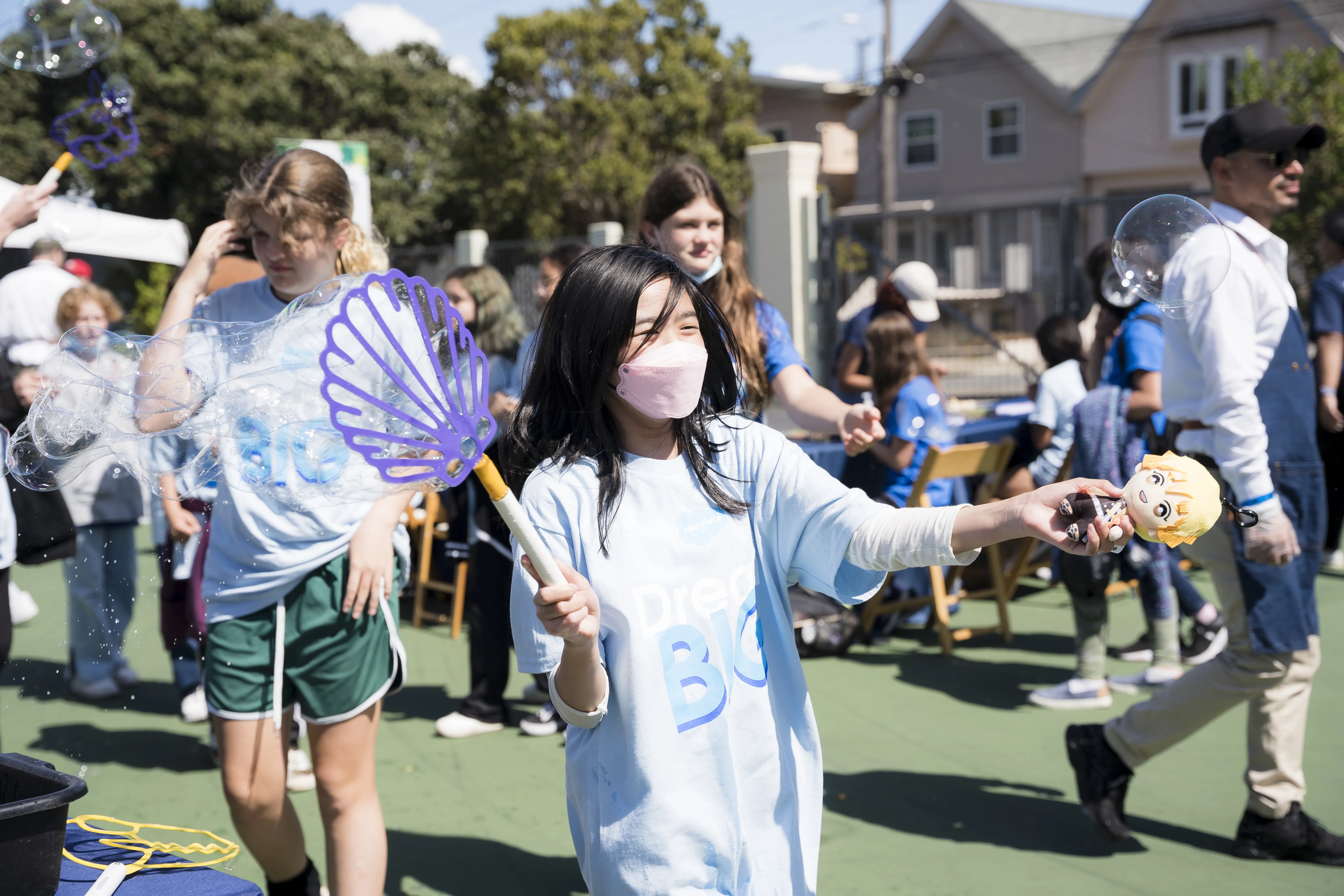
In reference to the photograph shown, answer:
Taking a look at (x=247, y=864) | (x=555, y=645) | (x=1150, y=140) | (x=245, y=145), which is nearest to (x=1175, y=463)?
(x=555, y=645)

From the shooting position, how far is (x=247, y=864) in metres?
3.58

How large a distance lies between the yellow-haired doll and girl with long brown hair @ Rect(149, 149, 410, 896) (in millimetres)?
1443

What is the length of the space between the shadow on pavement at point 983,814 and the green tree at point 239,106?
25456 mm

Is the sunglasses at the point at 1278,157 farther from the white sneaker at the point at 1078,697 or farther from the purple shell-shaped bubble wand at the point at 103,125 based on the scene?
the purple shell-shaped bubble wand at the point at 103,125

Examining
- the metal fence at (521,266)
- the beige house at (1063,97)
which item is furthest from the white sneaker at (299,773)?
the beige house at (1063,97)

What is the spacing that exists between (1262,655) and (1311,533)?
0.38 meters

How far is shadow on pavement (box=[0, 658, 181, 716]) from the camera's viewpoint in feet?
16.9

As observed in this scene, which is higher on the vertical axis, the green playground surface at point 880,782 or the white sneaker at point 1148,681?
the white sneaker at point 1148,681

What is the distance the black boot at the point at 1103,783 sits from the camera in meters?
3.46

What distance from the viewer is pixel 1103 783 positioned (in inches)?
137

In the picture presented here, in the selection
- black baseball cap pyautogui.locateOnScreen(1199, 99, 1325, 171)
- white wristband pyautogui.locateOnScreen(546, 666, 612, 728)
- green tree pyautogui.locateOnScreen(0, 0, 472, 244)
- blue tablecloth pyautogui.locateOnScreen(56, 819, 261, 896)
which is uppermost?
green tree pyautogui.locateOnScreen(0, 0, 472, 244)

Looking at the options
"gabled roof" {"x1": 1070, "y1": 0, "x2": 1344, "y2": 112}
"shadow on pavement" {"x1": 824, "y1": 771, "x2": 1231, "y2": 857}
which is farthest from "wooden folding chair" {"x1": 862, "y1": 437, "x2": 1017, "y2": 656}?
"gabled roof" {"x1": 1070, "y1": 0, "x2": 1344, "y2": 112}

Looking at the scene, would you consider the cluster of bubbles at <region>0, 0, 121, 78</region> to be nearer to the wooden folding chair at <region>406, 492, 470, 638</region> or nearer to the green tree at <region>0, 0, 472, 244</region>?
the wooden folding chair at <region>406, 492, 470, 638</region>

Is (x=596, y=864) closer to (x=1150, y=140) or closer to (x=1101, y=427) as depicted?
(x=1101, y=427)
